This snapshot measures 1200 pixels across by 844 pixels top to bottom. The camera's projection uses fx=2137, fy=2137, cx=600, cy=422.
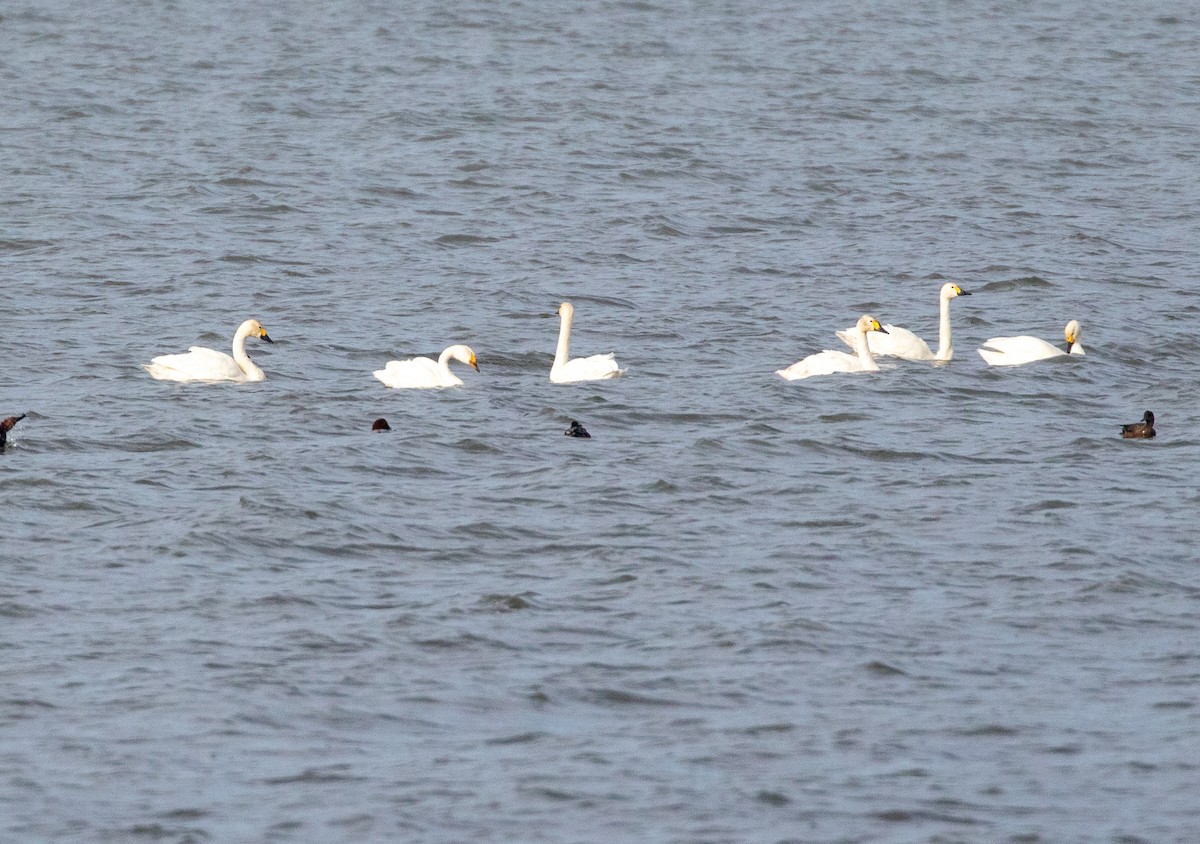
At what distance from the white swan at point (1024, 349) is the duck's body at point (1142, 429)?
2.92 meters

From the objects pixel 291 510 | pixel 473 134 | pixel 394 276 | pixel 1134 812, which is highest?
pixel 473 134

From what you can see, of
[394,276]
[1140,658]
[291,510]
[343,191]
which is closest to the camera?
[1140,658]

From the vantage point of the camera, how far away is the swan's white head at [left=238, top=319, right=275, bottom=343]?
58.5ft

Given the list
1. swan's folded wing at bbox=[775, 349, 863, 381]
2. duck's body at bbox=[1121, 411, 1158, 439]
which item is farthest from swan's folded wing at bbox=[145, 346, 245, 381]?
duck's body at bbox=[1121, 411, 1158, 439]

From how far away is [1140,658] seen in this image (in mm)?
10641

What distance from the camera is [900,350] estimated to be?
18.9m

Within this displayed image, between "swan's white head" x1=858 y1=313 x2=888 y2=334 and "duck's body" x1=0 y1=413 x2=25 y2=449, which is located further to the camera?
"swan's white head" x1=858 y1=313 x2=888 y2=334

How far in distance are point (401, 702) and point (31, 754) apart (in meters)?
1.67

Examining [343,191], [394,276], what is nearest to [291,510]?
[394,276]

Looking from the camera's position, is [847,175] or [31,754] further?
[847,175]

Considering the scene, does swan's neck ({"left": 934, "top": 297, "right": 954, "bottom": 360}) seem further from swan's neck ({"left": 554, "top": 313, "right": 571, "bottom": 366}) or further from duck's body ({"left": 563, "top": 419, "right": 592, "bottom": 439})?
duck's body ({"left": 563, "top": 419, "right": 592, "bottom": 439})

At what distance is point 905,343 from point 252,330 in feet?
18.6

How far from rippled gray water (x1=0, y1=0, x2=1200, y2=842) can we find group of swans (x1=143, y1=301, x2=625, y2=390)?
0.14 m

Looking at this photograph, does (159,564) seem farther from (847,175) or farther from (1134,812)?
(847,175)
